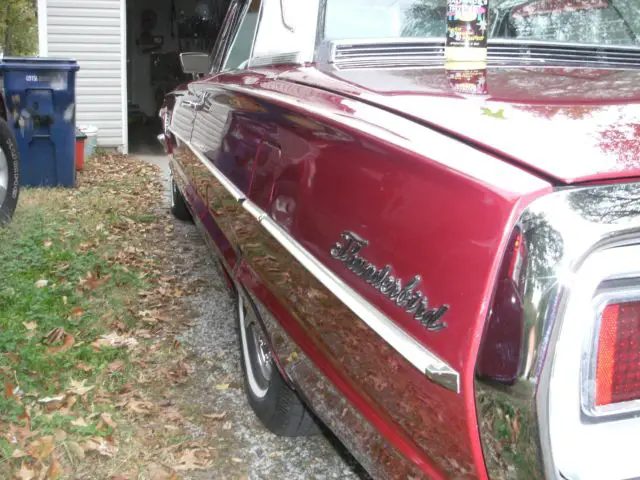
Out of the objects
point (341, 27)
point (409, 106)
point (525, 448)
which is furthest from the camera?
point (341, 27)

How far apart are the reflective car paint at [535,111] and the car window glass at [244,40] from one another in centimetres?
137

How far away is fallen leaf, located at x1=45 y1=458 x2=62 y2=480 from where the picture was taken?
2.56m

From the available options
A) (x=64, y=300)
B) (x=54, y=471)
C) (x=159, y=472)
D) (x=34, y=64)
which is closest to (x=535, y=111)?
(x=159, y=472)

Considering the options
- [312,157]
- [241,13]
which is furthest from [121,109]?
[312,157]

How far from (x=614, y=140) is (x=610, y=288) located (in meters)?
0.32

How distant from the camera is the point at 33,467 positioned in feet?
8.56

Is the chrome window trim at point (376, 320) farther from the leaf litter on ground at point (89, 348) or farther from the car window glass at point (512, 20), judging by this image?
the leaf litter on ground at point (89, 348)

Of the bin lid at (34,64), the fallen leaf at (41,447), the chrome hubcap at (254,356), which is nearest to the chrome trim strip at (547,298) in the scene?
the chrome hubcap at (254,356)

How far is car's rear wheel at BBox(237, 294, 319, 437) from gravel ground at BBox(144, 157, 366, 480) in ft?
0.27

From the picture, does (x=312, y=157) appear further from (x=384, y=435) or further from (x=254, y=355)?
(x=254, y=355)

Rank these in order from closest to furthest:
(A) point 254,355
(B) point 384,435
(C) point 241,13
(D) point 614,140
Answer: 1. (D) point 614,140
2. (B) point 384,435
3. (A) point 254,355
4. (C) point 241,13

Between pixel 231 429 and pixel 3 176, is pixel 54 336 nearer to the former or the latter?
pixel 231 429

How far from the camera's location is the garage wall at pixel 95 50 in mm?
9781

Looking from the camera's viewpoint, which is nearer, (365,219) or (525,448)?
(525,448)
